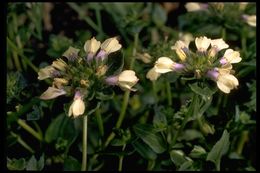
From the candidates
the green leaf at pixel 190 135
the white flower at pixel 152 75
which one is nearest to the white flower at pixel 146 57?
the white flower at pixel 152 75

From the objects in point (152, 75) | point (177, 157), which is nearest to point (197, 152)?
point (177, 157)

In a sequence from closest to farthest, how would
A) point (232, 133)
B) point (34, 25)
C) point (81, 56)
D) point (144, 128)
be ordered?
point (81, 56)
point (144, 128)
point (232, 133)
point (34, 25)

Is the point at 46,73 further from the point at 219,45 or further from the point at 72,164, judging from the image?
the point at 219,45

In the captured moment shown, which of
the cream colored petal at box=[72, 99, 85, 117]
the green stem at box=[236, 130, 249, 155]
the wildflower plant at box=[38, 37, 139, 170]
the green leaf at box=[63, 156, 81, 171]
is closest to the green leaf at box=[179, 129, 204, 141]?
the green stem at box=[236, 130, 249, 155]

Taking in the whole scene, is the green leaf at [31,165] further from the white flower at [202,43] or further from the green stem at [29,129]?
the white flower at [202,43]

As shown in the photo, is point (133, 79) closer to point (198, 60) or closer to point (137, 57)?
point (198, 60)

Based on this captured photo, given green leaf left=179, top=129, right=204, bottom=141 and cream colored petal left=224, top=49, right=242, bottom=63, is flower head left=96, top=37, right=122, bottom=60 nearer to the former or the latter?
cream colored petal left=224, top=49, right=242, bottom=63

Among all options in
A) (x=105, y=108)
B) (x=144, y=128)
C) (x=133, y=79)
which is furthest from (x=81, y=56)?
(x=105, y=108)
